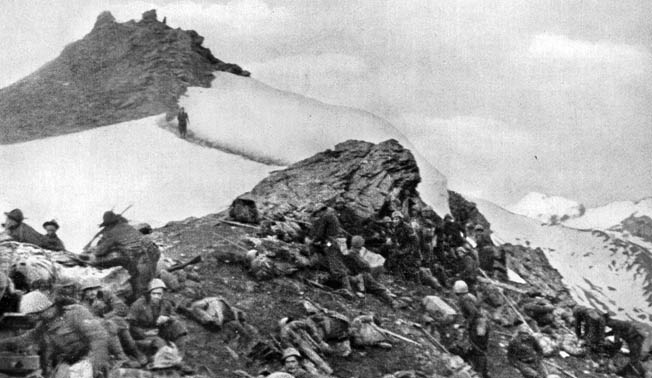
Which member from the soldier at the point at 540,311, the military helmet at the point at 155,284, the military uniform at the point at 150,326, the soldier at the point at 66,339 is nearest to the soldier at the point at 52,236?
the military helmet at the point at 155,284

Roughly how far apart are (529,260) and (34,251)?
55.9ft

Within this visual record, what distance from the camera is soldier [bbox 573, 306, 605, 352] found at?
52.7ft

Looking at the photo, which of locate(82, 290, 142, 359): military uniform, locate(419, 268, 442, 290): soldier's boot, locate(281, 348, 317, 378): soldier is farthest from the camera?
locate(419, 268, 442, 290): soldier's boot

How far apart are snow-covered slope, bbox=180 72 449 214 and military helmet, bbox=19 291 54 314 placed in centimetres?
871

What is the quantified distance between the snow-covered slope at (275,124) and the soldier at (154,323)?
7.17 meters

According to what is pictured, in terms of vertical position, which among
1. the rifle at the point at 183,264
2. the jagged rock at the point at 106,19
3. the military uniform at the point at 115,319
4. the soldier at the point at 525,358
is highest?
the jagged rock at the point at 106,19

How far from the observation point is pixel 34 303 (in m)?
8.10

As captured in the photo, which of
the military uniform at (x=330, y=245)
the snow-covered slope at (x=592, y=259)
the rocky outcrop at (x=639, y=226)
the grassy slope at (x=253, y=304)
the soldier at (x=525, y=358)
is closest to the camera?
the grassy slope at (x=253, y=304)

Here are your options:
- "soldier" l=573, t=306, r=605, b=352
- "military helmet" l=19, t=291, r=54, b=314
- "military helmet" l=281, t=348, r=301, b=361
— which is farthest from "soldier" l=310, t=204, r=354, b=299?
"military helmet" l=19, t=291, r=54, b=314

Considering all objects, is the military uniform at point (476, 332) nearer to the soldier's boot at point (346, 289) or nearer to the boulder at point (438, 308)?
the boulder at point (438, 308)

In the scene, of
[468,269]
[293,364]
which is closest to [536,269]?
[468,269]

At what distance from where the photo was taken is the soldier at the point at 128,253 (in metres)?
10.3

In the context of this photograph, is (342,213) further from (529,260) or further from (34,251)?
(529,260)

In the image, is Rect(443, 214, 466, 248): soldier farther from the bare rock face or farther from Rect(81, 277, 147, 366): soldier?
Rect(81, 277, 147, 366): soldier
